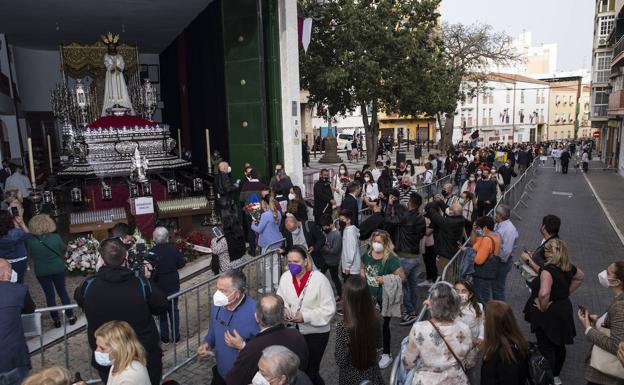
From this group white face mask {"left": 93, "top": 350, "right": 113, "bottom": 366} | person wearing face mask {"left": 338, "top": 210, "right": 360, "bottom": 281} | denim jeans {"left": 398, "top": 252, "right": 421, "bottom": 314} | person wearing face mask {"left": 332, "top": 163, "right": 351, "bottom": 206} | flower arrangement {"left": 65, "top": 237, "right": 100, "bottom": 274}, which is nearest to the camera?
white face mask {"left": 93, "top": 350, "right": 113, "bottom": 366}

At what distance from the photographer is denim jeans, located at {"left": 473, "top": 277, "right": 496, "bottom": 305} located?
280 inches

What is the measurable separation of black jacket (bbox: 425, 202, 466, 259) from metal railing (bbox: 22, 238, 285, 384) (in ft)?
8.23

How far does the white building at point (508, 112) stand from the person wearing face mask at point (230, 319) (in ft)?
207

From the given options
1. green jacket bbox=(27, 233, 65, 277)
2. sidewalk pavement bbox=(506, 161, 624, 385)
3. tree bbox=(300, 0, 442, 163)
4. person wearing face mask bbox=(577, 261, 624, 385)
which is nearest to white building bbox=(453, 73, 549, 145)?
sidewalk pavement bbox=(506, 161, 624, 385)

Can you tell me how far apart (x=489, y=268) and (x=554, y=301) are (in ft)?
4.96

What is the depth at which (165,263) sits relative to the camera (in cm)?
641

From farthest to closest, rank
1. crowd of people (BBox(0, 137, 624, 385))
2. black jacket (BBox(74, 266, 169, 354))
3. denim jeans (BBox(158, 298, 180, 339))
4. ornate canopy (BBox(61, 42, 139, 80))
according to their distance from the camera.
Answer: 1. ornate canopy (BBox(61, 42, 139, 80))
2. denim jeans (BBox(158, 298, 180, 339))
3. black jacket (BBox(74, 266, 169, 354))
4. crowd of people (BBox(0, 137, 624, 385))

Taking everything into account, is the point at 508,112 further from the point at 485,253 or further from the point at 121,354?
the point at 121,354

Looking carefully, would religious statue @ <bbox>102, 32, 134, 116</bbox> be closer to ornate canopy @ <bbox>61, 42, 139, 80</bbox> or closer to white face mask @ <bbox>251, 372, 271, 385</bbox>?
ornate canopy @ <bbox>61, 42, 139, 80</bbox>

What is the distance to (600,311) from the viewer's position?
8.20 meters

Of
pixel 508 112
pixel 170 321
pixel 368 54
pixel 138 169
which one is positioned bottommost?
pixel 170 321

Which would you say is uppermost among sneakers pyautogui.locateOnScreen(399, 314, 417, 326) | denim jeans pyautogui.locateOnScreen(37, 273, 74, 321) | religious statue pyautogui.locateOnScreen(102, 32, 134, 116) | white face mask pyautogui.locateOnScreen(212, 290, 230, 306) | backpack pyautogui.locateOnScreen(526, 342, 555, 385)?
religious statue pyautogui.locateOnScreen(102, 32, 134, 116)

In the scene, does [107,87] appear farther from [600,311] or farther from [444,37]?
[444,37]

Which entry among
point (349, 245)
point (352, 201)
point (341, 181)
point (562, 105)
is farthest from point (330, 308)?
point (562, 105)
